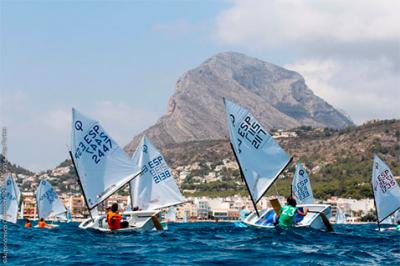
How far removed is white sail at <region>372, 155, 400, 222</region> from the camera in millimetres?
52750

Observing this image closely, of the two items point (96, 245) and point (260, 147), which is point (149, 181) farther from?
point (96, 245)

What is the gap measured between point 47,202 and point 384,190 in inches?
1931

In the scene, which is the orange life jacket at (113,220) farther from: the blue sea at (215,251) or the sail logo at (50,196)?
the sail logo at (50,196)

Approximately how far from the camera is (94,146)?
4291 cm

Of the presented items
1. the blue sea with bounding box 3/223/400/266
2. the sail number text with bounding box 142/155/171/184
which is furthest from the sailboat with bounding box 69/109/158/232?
the sail number text with bounding box 142/155/171/184

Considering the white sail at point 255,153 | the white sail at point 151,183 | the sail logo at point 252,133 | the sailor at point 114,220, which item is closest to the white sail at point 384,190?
the white sail at point 255,153

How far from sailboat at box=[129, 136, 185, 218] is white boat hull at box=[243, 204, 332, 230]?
526 inches

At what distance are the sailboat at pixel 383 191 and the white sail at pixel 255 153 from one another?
12.3 metres

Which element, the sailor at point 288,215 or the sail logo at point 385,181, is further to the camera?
the sail logo at point 385,181

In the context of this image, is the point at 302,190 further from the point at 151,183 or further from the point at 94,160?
the point at 94,160

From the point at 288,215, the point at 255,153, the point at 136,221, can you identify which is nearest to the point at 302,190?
the point at 255,153

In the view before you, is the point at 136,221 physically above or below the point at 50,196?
below

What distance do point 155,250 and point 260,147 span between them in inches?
670

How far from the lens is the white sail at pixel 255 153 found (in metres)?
42.7
